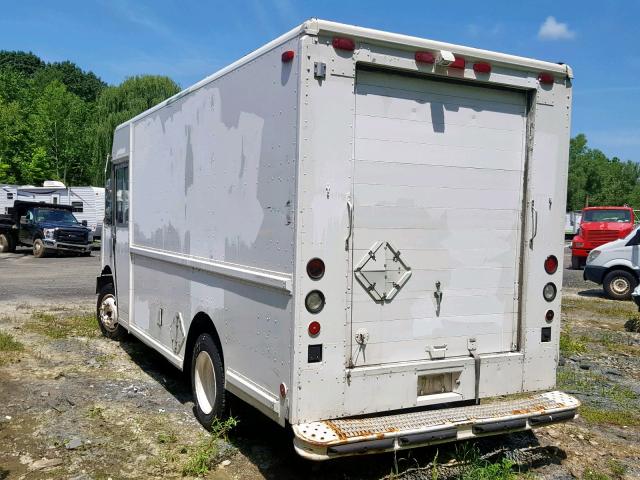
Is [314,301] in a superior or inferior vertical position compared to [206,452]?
superior

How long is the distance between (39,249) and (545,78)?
22.5 meters

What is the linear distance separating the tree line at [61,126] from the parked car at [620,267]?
3130cm

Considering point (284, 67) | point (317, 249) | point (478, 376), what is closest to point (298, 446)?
point (317, 249)

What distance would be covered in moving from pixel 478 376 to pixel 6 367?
5.74 m

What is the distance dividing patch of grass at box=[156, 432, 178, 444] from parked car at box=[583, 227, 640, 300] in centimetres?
1271

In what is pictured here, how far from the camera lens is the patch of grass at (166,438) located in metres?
5.20

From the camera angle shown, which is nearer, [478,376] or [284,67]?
[284,67]

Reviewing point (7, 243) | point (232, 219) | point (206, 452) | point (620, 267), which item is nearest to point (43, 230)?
point (7, 243)

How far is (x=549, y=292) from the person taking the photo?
498 cm

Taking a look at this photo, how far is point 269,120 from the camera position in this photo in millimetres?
4305

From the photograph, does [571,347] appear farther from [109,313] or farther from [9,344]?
[9,344]

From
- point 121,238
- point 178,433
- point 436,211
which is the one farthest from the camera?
point 121,238

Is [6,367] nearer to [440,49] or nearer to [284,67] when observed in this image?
[284,67]

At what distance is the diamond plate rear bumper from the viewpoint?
3.79m
